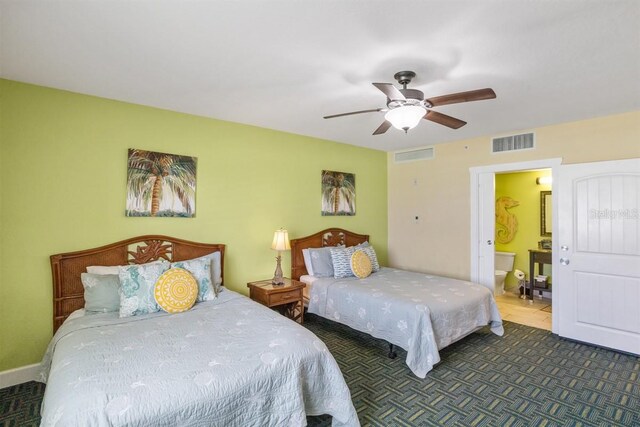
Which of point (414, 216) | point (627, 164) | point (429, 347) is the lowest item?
point (429, 347)

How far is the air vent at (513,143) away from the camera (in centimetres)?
413

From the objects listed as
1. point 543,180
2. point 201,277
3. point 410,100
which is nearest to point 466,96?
point 410,100

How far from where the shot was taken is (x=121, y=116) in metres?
3.18

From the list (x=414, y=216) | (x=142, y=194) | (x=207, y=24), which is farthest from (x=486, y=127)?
(x=142, y=194)

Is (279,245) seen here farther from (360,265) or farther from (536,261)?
(536,261)

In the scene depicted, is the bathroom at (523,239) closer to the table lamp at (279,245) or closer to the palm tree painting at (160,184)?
the table lamp at (279,245)

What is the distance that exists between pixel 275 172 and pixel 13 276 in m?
2.78

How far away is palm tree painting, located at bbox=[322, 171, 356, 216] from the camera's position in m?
4.88

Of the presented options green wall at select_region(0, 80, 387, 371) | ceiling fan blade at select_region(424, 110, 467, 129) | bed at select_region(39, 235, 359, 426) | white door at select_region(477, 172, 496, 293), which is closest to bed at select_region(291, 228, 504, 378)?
green wall at select_region(0, 80, 387, 371)

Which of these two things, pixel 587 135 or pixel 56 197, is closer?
pixel 56 197

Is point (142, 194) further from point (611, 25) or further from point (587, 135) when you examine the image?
point (587, 135)

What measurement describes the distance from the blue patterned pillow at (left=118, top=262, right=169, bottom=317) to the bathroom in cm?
477

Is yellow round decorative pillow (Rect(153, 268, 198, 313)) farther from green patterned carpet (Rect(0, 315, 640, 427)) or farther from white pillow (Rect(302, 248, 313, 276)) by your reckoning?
white pillow (Rect(302, 248, 313, 276))

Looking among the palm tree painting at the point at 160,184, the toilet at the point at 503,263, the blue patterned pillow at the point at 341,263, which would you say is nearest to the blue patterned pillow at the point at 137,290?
→ the palm tree painting at the point at 160,184
